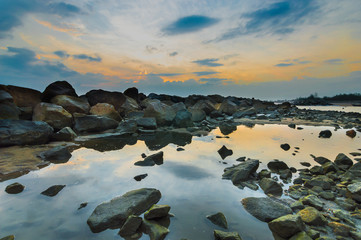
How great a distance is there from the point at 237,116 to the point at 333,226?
53.7 ft

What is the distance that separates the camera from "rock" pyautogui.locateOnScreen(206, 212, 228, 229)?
264 cm

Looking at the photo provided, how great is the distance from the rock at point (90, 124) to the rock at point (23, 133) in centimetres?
197

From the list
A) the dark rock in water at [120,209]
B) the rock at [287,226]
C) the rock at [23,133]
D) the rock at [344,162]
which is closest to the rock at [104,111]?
the rock at [23,133]

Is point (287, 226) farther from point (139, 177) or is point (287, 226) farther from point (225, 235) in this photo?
point (139, 177)

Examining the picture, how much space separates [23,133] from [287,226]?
7813mm

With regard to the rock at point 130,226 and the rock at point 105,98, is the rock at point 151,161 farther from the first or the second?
the rock at point 105,98

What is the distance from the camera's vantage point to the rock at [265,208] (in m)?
2.83

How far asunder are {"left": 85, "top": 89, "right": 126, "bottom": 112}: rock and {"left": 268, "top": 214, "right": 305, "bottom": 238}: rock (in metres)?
15.1

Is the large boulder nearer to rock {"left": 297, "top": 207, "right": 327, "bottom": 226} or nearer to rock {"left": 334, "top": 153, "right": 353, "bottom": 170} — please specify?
rock {"left": 297, "top": 207, "right": 327, "bottom": 226}

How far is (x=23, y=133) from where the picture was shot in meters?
6.66

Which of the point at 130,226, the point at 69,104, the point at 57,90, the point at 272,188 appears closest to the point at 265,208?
the point at 272,188

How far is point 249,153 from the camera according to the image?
6426 mm

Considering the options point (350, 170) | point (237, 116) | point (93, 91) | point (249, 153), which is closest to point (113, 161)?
point (249, 153)

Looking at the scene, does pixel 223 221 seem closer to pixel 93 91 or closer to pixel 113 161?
pixel 113 161
